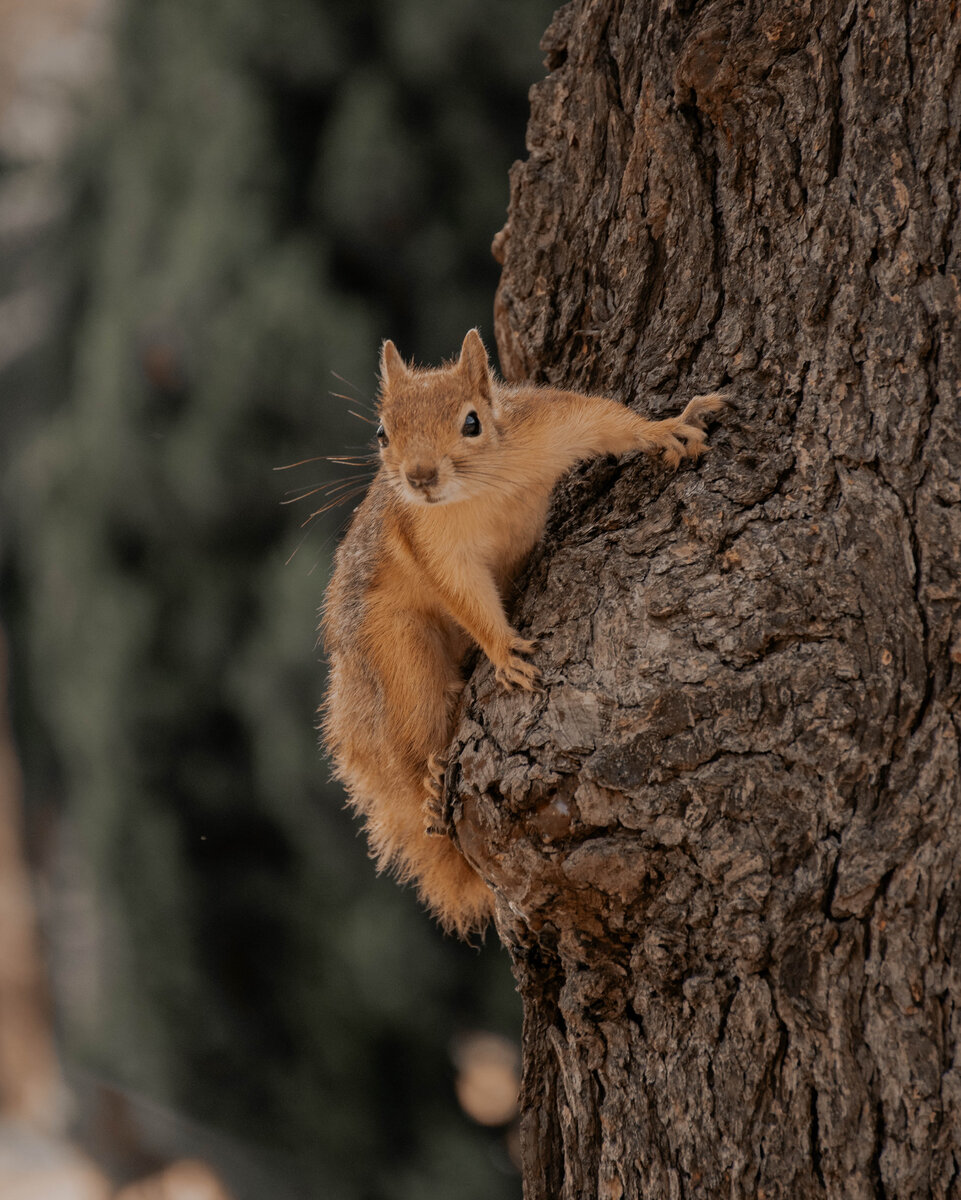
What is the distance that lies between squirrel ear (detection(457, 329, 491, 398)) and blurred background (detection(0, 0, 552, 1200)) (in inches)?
41.9

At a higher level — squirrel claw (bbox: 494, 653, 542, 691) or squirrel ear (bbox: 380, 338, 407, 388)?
squirrel ear (bbox: 380, 338, 407, 388)

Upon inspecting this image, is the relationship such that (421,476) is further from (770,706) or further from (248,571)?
(248,571)

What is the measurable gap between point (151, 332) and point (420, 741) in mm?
1579

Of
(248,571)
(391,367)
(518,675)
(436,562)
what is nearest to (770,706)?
(518,675)

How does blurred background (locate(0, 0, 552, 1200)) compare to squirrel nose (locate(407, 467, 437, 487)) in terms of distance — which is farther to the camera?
blurred background (locate(0, 0, 552, 1200))

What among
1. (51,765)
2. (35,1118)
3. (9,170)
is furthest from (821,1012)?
(9,170)

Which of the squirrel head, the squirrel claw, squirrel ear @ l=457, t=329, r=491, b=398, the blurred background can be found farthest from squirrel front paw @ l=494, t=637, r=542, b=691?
the blurred background

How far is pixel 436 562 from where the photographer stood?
1132 millimetres

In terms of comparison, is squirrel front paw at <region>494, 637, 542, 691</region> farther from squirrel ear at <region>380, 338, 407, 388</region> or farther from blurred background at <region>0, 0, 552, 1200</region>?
blurred background at <region>0, 0, 552, 1200</region>

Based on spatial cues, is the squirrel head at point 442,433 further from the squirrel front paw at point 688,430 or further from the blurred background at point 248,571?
the blurred background at point 248,571

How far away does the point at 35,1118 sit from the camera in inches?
111

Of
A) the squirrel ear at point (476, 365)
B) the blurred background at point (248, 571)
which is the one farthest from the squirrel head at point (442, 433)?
the blurred background at point (248, 571)

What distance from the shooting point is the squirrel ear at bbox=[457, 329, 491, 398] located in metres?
1.14

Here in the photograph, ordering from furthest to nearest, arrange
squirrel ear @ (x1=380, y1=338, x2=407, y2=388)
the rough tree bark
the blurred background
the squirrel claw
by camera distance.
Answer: the blurred background, squirrel ear @ (x1=380, y1=338, x2=407, y2=388), the squirrel claw, the rough tree bark
